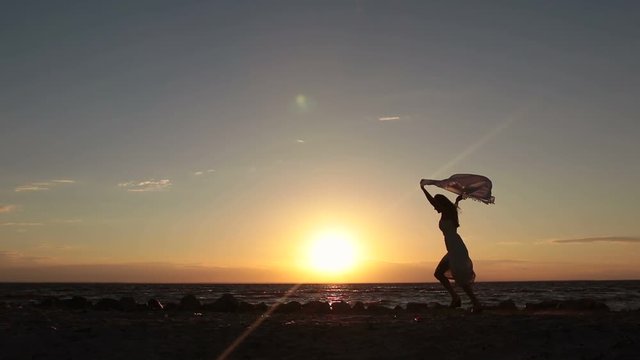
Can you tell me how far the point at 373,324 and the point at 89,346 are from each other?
4791 millimetres

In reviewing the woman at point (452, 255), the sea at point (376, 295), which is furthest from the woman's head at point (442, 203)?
the sea at point (376, 295)

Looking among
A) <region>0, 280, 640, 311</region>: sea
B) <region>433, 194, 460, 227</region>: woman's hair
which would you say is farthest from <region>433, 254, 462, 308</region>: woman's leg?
<region>0, 280, 640, 311</region>: sea

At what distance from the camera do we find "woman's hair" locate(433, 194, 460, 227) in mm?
13367

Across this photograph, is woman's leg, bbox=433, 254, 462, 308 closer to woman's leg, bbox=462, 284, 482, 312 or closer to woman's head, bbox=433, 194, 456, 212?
woman's leg, bbox=462, 284, 482, 312

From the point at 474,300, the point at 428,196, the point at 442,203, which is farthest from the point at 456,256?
the point at 428,196

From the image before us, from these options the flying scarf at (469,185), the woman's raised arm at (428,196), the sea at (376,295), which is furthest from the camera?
the sea at (376,295)

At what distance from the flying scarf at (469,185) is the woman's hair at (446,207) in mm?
531

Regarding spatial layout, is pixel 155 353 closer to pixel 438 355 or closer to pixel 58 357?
pixel 58 357

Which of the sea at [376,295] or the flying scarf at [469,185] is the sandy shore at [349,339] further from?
the sea at [376,295]

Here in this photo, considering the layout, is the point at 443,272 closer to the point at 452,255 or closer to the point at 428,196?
the point at 452,255

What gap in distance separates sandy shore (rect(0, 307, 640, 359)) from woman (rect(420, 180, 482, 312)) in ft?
4.04

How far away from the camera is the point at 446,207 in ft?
43.9

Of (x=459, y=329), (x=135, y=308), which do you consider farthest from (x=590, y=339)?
(x=135, y=308)

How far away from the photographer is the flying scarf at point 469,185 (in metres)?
13.8
